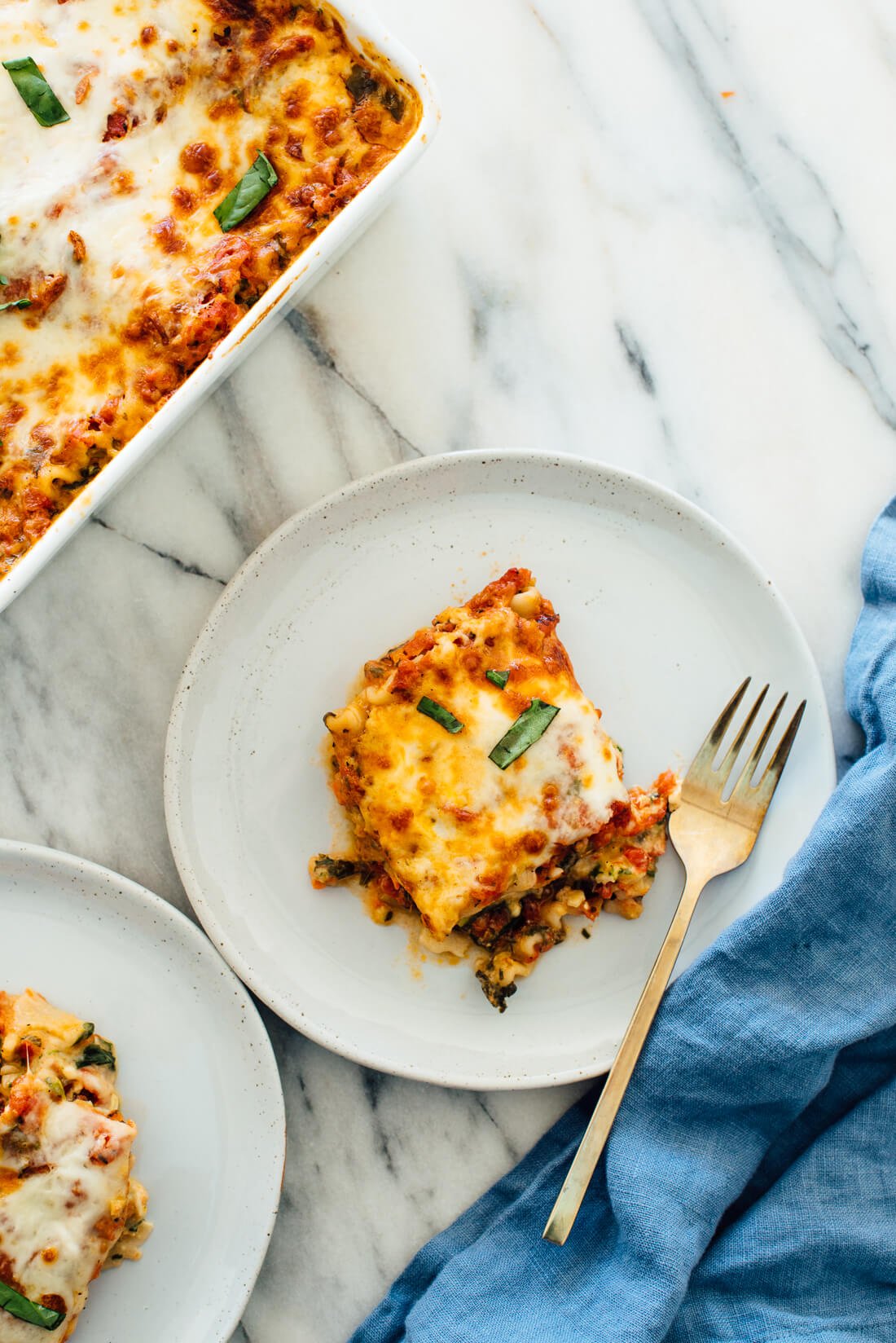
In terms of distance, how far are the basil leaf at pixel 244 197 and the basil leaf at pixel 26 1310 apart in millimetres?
2355

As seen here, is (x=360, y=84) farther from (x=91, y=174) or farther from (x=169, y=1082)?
(x=169, y=1082)

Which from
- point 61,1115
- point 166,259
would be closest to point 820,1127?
point 61,1115

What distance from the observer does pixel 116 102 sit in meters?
2.45

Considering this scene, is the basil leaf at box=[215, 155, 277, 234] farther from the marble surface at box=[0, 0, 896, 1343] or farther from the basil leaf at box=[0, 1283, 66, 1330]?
the basil leaf at box=[0, 1283, 66, 1330]

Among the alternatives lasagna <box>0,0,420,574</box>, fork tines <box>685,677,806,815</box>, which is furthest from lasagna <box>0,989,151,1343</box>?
fork tines <box>685,677,806,815</box>

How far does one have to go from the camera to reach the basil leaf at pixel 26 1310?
2.36 meters

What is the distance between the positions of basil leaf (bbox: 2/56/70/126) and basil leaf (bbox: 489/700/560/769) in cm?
168

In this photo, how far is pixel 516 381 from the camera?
9.53 feet

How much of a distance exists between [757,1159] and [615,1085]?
41 centimetres

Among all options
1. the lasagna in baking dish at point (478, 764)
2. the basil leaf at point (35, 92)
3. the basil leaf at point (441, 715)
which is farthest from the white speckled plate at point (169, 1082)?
the basil leaf at point (35, 92)

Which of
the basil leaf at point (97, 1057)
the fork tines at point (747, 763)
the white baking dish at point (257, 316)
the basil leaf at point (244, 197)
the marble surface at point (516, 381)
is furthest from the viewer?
the marble surface at point (516, 381)

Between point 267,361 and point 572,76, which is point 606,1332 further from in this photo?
point 572,76

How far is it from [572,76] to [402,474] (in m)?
1.20

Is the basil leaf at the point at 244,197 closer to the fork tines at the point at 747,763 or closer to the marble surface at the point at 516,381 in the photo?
the marble surface at the point at 516,381
